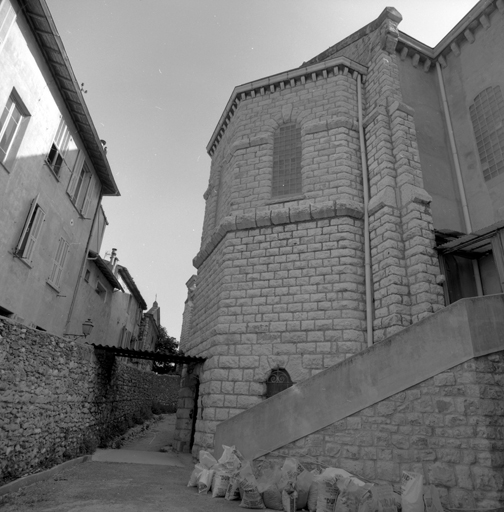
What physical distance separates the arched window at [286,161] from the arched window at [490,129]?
14.5ft

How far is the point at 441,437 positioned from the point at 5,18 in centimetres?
1027

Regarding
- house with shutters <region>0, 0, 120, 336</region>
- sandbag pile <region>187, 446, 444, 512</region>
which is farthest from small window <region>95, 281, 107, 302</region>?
sandbag pile <region>187, 446, 444, 512</region>

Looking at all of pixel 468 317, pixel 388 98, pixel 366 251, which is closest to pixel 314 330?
pixel 366 251

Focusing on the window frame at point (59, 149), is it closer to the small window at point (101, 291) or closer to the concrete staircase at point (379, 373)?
the small window at point (101, 291)

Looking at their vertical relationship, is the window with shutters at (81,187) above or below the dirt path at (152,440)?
above

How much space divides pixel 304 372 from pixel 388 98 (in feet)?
23.2

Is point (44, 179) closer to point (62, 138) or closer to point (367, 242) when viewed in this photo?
point (62, 138)

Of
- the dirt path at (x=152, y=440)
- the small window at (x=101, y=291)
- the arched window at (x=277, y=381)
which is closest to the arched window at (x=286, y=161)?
the arched window at (x=277, y=381)

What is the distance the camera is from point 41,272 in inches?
375

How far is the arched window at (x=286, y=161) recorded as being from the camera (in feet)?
32.7

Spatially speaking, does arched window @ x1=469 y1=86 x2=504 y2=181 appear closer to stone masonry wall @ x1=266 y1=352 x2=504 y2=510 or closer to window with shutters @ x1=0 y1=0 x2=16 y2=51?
stone masonry wall @ x1=266 y1=352 x2=504 y2=510

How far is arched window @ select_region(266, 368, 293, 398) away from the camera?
307 inches

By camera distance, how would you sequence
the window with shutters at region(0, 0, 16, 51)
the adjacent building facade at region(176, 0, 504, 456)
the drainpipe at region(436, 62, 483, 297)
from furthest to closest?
the drainpipe at region(436, 62, 483, 297)
the adjacent building facade at region(176, 0, 504, 456)
the window with shutters at region(0, 0, 16, 51)

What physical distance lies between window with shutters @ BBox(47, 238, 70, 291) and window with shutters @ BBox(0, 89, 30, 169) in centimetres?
294
